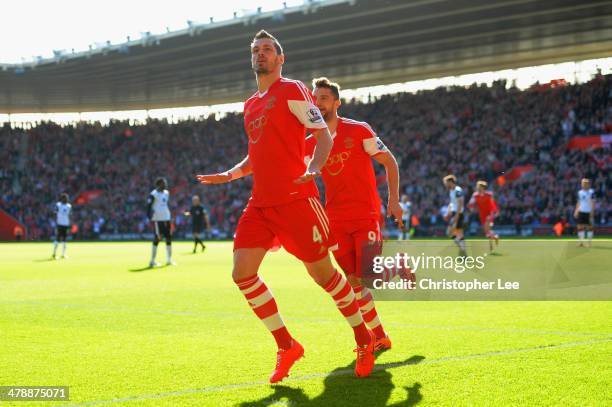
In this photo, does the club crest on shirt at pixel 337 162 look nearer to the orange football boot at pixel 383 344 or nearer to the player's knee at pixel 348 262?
the player's knee at pixel 348 262

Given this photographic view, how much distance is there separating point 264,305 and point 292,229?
635mm

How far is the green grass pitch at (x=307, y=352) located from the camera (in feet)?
15.3

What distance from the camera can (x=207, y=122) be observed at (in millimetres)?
53562

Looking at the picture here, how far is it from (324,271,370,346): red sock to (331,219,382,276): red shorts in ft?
3.20

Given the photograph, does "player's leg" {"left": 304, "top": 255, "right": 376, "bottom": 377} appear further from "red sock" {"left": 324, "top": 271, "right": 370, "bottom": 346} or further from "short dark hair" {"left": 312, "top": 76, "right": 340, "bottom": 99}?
"short dark hair" {"left": 312, "top": 76, "right": 340, "bottom": 99}

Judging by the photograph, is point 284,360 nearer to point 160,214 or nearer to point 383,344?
point 383,344

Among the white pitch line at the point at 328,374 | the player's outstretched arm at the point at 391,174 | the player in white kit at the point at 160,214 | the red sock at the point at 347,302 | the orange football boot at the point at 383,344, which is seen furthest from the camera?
the player in white kit at the point at 160,214

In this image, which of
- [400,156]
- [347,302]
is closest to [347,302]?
[347,302]

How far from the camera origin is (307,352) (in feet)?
20.6

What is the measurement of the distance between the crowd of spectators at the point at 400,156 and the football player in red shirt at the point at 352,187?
28.6m

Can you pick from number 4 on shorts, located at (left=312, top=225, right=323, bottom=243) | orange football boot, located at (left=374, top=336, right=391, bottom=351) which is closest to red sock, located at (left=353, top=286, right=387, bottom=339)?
orange football boot, located at (left=374, top=336, right=391, bottom=351)

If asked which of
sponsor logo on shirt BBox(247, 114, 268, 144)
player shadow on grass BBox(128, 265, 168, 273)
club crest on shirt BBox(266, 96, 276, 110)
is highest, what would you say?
club crest on shirt BBox(266, 96, 276, 110)

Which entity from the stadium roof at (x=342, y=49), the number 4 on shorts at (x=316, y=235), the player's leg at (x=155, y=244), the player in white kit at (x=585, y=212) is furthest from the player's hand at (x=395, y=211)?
the stadium roof at (x=342, y=49)

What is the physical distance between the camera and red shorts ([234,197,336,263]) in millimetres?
5312
